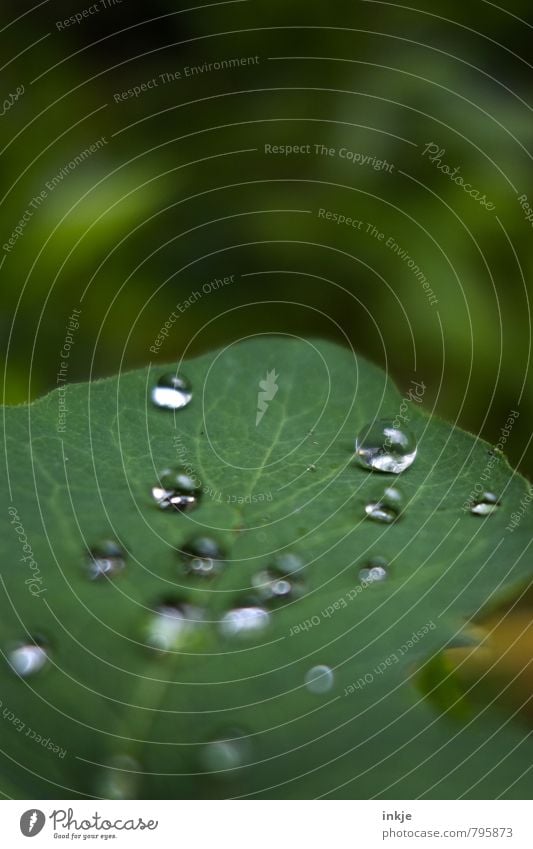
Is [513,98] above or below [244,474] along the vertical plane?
above

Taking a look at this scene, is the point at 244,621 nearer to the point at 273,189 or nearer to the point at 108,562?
the point at 108,562

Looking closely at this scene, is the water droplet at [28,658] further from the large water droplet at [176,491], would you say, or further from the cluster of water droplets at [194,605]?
the large water droplet at [176,491]

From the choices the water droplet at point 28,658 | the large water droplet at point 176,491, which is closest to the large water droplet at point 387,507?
the large water droplet at point 176,491

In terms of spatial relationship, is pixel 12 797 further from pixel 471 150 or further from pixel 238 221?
pixel 471 150

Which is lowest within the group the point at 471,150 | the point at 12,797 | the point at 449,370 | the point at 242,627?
the point at 12,797

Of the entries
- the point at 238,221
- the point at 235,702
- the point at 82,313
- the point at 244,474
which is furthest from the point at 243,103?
the point at 235,702

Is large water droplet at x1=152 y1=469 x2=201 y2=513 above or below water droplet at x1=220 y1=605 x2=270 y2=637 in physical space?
above

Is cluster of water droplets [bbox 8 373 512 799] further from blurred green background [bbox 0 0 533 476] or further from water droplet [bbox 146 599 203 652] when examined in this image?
blurred green background [bbox 0 0 533 476]

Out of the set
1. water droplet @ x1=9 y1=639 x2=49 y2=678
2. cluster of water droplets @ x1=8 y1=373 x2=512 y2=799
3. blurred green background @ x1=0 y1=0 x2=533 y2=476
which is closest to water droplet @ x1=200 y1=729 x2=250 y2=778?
cluster of water droplets @ x1=8 y1=373 x2=512 y2=799
